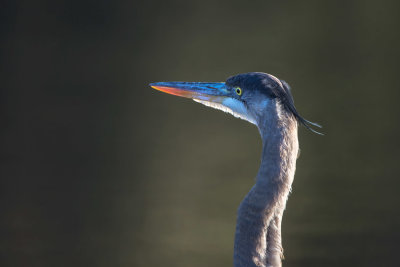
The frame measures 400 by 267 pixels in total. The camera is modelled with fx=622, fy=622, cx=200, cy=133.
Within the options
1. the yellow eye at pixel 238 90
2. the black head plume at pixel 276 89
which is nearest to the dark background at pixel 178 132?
the yellow eye at pixel 238 90

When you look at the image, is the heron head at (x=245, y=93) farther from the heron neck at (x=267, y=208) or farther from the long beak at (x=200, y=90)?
the heron neck at (x=267, y=208)

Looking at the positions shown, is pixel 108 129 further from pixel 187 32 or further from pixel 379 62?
pixel 379 62

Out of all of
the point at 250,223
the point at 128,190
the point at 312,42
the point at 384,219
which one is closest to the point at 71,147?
the point at 128,190

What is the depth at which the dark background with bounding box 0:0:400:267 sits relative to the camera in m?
5.27

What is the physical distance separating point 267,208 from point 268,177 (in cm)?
14

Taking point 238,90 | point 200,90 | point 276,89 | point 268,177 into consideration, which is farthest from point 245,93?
point 268,177

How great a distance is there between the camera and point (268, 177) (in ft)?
8.71

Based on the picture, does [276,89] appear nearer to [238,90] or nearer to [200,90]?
[238,90]

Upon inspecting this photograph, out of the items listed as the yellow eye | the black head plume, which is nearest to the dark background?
the yellow eye

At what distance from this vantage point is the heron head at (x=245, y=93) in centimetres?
287

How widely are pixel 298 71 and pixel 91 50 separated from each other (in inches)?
133

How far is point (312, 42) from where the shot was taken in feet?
31.6

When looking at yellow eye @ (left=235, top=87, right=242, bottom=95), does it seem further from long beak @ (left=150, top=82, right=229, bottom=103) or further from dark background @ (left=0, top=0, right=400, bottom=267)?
dark background @ (left=0, top=0, right=400, bottom=267)

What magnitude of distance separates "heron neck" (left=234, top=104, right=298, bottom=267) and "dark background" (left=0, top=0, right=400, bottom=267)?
2.24m
